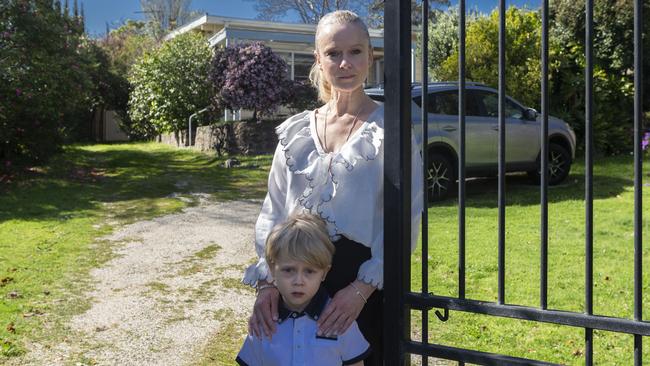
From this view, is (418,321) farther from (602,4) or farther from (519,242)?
(602,4)

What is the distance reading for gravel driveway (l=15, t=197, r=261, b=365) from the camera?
4.51 metres

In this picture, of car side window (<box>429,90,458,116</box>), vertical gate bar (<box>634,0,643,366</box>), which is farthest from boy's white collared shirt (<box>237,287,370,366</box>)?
car side window (<box>429,90,458,116</box>)

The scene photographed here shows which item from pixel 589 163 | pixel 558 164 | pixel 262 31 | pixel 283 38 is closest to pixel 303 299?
pixel 589 163

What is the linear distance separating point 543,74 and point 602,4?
14529mm

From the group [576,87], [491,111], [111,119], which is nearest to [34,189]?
[491,111]

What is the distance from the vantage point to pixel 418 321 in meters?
5.07

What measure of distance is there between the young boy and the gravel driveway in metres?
2.25

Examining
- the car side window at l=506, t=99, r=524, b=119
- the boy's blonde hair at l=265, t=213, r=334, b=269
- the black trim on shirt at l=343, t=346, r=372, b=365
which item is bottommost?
the black trim on shirt at l=343, t=346, r=372, b=365

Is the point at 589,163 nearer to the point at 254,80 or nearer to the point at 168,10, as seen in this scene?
the point at 254,80

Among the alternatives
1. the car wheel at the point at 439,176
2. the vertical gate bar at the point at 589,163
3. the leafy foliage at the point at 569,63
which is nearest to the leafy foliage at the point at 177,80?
the leafy foliage at the point at 569,63

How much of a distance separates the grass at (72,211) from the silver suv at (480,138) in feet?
10.6

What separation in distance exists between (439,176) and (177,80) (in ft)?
41.5

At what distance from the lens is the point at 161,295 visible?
5793mm

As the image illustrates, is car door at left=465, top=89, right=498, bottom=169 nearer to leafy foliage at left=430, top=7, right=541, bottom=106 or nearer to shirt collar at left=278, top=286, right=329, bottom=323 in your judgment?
leafy foliage at left=430, top=7, right=541, bottom=106
